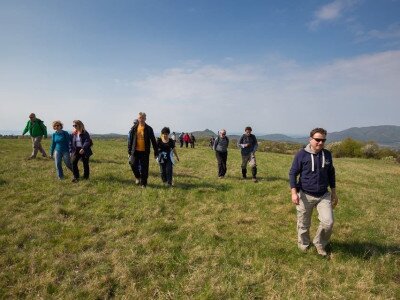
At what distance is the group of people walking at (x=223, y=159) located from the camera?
7.28 metres

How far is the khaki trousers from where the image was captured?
7137mm

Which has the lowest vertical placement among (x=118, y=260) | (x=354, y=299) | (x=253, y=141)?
(x=354, y=299)

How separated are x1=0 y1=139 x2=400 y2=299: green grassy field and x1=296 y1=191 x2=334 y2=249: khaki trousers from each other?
323 millimetres

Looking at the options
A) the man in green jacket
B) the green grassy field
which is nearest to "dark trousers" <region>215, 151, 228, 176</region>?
the green grassy field

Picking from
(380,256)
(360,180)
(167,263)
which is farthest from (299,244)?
(360,180)

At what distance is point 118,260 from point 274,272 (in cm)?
333

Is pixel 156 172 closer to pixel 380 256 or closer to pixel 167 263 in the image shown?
pixel 167 263

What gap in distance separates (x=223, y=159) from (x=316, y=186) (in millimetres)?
9260

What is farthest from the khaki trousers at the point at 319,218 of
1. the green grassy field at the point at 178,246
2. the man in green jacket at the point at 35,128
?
the man in green jacket at the point at 35,128

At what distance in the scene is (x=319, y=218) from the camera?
7359mm

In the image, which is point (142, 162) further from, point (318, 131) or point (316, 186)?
point (318, 131)

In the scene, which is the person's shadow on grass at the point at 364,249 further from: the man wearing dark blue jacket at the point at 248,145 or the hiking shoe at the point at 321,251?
the man wearing dark blue jacket at the point at 248,145

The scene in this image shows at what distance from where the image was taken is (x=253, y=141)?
15.5 m

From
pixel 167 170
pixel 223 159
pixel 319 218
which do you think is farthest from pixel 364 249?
pixel 223 159
